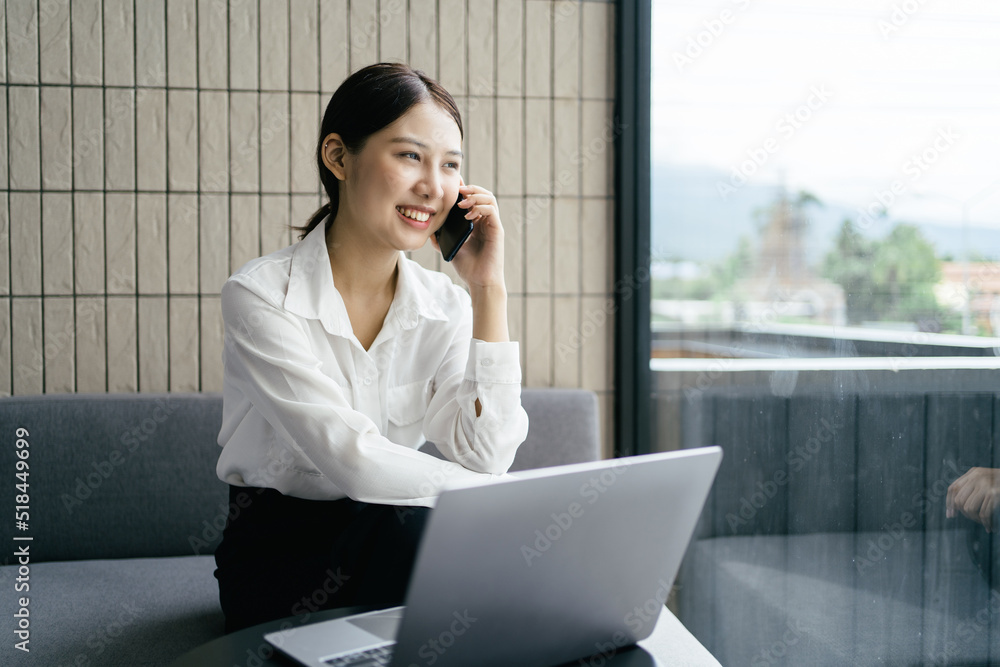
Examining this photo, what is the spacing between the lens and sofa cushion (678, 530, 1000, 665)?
3.93 feet

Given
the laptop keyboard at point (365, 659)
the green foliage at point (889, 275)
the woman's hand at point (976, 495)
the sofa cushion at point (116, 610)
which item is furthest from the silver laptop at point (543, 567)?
the sofa cushion at point (116, 610)

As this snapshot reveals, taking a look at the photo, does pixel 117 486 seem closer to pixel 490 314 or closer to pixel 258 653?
pixel 490 314

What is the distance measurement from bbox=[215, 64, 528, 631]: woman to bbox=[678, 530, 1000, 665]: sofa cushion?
679 millimetres

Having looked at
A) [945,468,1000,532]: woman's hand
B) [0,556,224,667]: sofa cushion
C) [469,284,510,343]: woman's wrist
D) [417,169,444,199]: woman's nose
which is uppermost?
[417,169,444,199]: woman's nose

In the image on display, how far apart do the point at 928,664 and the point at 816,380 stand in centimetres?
57

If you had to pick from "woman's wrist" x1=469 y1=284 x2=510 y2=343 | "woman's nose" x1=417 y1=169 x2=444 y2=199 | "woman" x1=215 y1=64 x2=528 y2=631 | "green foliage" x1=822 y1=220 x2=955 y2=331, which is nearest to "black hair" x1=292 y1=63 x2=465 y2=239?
"woman" x1=215 y1=64 x2=528 y2=631

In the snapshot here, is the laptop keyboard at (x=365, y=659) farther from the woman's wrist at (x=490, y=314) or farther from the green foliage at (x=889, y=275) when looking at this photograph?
the green foliage at (x=889, y=275)

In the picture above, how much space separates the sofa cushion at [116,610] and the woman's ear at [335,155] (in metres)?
0.96

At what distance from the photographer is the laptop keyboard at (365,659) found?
32.7 inches

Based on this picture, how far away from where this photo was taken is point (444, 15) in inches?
95.2

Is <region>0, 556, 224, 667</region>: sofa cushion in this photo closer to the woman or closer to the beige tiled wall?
the woman

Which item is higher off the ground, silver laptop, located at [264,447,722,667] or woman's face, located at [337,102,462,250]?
woman's face, located at [337,102,462,250]

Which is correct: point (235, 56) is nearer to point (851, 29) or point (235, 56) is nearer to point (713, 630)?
point (851, 29)

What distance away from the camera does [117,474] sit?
2.08 metres
